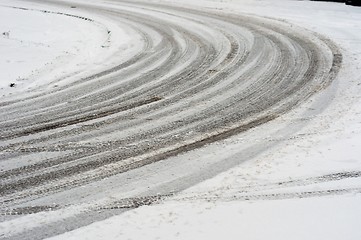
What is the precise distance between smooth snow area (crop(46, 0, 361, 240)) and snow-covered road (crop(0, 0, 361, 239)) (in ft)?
0.06

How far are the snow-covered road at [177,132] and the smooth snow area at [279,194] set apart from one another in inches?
0.8

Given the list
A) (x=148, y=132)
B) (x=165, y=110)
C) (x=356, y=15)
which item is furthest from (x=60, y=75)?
(x=356, y=15)

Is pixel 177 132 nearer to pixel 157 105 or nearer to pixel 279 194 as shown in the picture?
pixel 157 105

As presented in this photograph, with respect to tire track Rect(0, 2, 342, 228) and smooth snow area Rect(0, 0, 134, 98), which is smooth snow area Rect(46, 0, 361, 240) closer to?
tire track Rect(0, 2, 342, 228)

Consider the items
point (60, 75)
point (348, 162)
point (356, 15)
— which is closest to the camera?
point (348, 162)

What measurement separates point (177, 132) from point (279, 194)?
205 centimetres

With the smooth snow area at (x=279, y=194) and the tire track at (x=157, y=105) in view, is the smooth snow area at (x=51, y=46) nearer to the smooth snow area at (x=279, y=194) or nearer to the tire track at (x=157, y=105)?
the tire track at (x=157, y=105)

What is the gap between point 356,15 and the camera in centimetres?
1543

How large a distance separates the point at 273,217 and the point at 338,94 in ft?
13.7

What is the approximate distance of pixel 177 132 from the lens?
668 centimetres

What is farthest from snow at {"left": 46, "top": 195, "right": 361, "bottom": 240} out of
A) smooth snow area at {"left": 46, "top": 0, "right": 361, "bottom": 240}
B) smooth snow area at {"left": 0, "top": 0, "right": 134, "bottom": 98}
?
smooth snow area at {"left": 0, "top": 0, "right": 134, "bottom": 98}

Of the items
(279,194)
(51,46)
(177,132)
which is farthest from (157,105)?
(51,46)

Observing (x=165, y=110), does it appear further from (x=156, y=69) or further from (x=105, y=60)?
(x=105, y=60)

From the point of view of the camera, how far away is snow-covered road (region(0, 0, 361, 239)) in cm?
479
